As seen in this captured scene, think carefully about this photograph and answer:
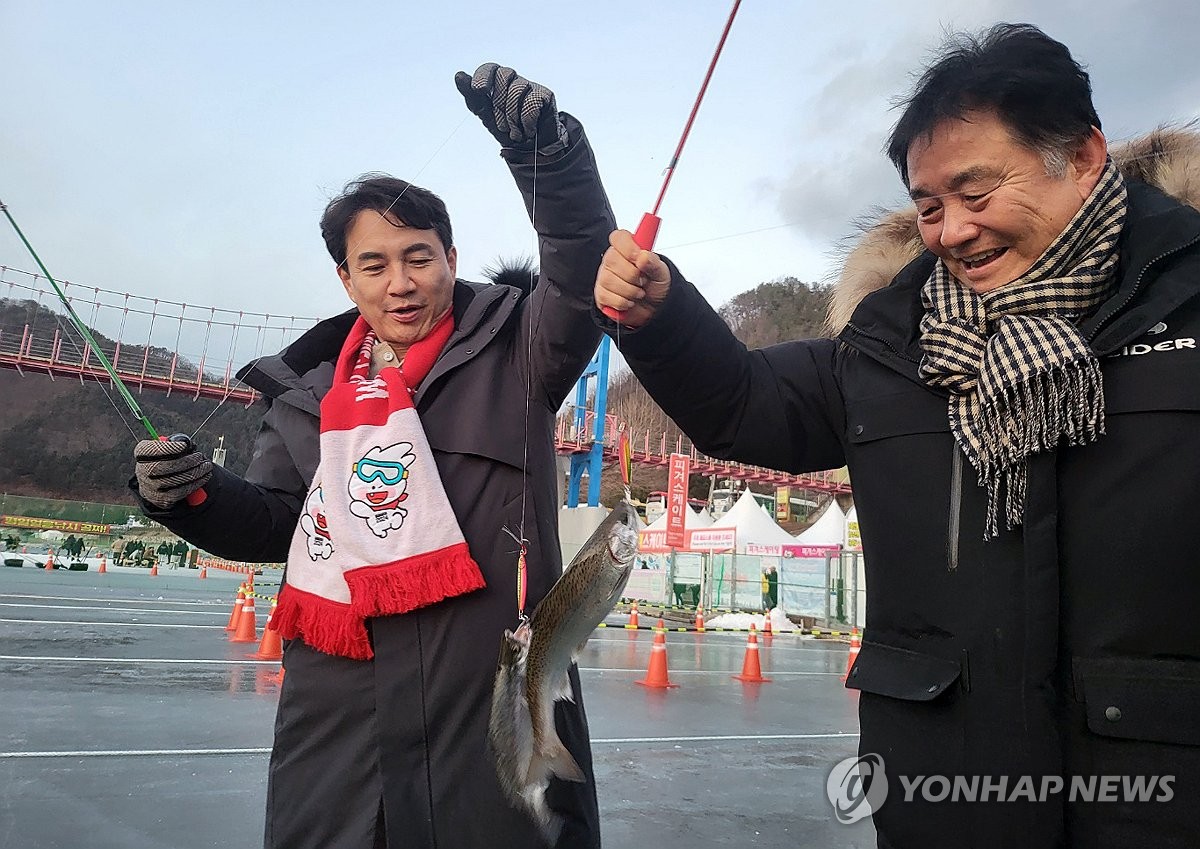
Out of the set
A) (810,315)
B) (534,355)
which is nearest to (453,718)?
(534,355)

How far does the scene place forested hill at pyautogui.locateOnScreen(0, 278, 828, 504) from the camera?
8.92 ft

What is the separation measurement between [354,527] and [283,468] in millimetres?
549

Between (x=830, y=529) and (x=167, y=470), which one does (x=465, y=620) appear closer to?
(x=167, y=470)

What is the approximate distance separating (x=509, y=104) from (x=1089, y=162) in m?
1.04

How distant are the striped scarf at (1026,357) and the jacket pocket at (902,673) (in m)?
0.22

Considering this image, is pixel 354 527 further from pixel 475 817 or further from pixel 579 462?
pixel 579 462

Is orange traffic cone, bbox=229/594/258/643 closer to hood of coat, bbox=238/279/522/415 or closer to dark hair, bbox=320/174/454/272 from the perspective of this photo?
hood of coat, bbox=238/279/522/415

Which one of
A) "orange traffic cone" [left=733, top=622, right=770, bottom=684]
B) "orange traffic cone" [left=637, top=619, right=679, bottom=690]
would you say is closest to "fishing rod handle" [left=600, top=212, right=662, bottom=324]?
"orange traffic cone" [left=637, top=619, right=679, bottom=690]

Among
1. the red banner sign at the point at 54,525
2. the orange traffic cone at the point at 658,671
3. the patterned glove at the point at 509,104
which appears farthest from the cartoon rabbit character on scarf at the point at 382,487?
the red banner sign at the point at 54,525

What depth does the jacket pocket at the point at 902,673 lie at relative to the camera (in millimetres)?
1215

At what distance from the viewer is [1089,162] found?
1407mm

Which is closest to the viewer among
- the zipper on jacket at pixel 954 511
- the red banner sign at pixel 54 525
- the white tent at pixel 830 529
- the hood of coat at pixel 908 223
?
the zipper on jacket at pixel 954 511

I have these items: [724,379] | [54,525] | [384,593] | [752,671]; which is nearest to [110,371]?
[384,593]

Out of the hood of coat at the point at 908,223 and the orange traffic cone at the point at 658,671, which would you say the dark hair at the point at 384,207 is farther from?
the orange traffic cone at the point at 658,671
